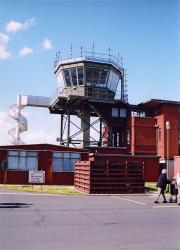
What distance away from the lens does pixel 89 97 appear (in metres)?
53.2

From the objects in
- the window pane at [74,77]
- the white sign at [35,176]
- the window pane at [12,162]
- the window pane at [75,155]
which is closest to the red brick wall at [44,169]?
the window pane at [12,162]

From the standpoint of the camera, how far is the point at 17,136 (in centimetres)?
5956

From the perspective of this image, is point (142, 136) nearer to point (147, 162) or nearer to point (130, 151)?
point (130, 151)

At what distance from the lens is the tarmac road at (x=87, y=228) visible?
30.4 ft

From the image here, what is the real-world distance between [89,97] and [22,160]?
649 inches

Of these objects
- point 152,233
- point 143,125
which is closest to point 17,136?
point 143,125

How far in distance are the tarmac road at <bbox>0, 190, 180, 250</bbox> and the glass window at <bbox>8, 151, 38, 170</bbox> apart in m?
23.0

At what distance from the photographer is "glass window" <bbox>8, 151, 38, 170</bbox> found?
39.5 m

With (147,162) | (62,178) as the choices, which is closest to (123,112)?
(147,162)

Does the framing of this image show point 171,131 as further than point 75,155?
Yes

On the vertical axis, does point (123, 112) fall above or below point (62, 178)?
above

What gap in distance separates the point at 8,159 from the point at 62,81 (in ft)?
65.5

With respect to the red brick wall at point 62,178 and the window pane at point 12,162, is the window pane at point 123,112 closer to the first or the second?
the red brick wall at point 62,178

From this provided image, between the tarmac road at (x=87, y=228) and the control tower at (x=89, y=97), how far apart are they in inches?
1454
